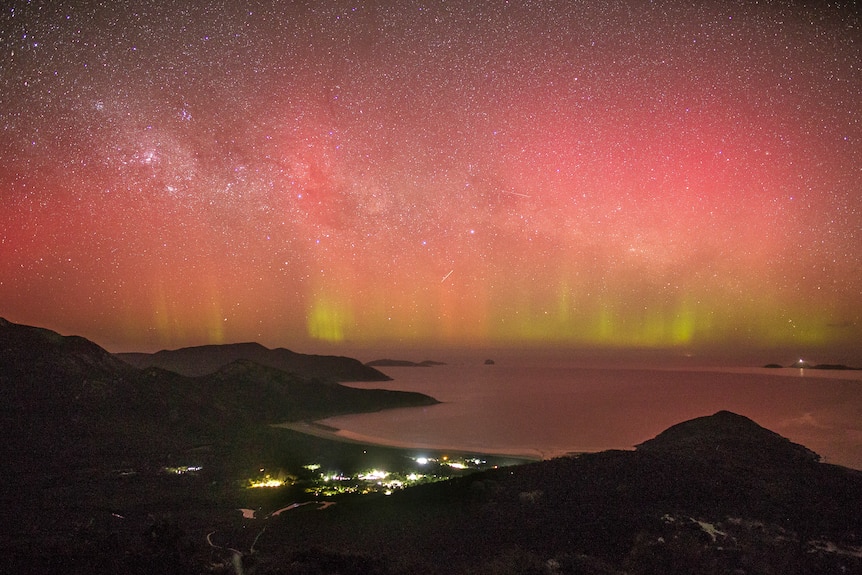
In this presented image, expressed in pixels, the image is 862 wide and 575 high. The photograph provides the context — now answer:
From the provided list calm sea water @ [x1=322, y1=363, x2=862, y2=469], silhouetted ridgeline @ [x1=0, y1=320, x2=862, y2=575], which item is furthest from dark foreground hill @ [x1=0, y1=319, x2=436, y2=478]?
calm sea water @ [x1=322, y1=363, x2=862, y2=469]

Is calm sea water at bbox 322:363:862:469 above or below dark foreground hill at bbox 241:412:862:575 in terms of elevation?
below

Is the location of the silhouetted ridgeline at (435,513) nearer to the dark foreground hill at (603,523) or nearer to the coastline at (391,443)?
the dark foreground hill at (603,523)

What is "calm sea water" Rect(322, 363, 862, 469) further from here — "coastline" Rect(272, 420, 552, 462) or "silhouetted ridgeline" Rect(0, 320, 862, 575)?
"silhouetted ridgeline" Rect(0, 320, 862, 575)

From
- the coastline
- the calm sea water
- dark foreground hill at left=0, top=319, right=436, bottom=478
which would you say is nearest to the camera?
dark foreground hill at left=0, top=319, right=436, bottom=478

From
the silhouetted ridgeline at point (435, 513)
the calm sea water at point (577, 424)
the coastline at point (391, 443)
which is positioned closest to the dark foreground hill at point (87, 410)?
the silhouetted ridgeline at point (435, 513)

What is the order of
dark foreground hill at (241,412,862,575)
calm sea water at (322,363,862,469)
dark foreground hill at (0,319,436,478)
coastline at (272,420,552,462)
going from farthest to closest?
calm sea water at (322,363,862,469) → coastline at (272,420,552,462) → dark foreground hill at (0,319,436,478) → dark foreground hill at (241,412,862,575)

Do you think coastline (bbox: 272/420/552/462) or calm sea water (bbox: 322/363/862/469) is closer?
coastline (bbox: 272/420/552/462)

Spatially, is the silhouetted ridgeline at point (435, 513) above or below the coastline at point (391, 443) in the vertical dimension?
above

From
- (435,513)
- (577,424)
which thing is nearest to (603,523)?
(435,513)

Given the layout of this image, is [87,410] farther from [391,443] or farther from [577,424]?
[577,424]
